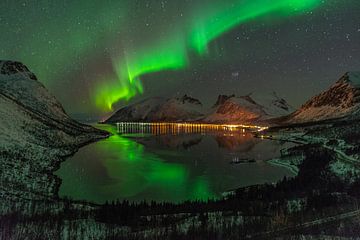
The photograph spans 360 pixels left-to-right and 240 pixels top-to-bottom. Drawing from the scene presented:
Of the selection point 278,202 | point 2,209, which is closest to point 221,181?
point 278,202

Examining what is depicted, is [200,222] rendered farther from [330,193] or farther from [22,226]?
[330,193]

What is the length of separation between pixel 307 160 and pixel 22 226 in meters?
53.6

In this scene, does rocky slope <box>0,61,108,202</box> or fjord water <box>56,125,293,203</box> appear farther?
rocky slope <box>0,61,108,202</box>

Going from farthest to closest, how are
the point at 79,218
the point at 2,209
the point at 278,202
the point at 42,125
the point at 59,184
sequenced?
the point at 42,125 < the point at 59,184 < the point at 278,202 < the point at 2,209 < the point at 79,218

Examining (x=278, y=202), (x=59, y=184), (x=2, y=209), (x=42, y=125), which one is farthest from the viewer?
(x=42, y=125)

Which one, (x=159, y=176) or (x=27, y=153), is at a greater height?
(x=27, y=153)

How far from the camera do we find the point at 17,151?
224ft

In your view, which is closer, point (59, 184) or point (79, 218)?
point (79, 218)

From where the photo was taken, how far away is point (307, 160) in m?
65.1

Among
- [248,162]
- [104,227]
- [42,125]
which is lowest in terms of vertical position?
[104,227]

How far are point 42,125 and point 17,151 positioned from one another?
168 feet

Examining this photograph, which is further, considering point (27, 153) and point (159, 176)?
point (27, 153)

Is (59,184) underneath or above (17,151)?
underneath

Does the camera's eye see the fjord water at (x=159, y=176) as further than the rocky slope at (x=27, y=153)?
No
